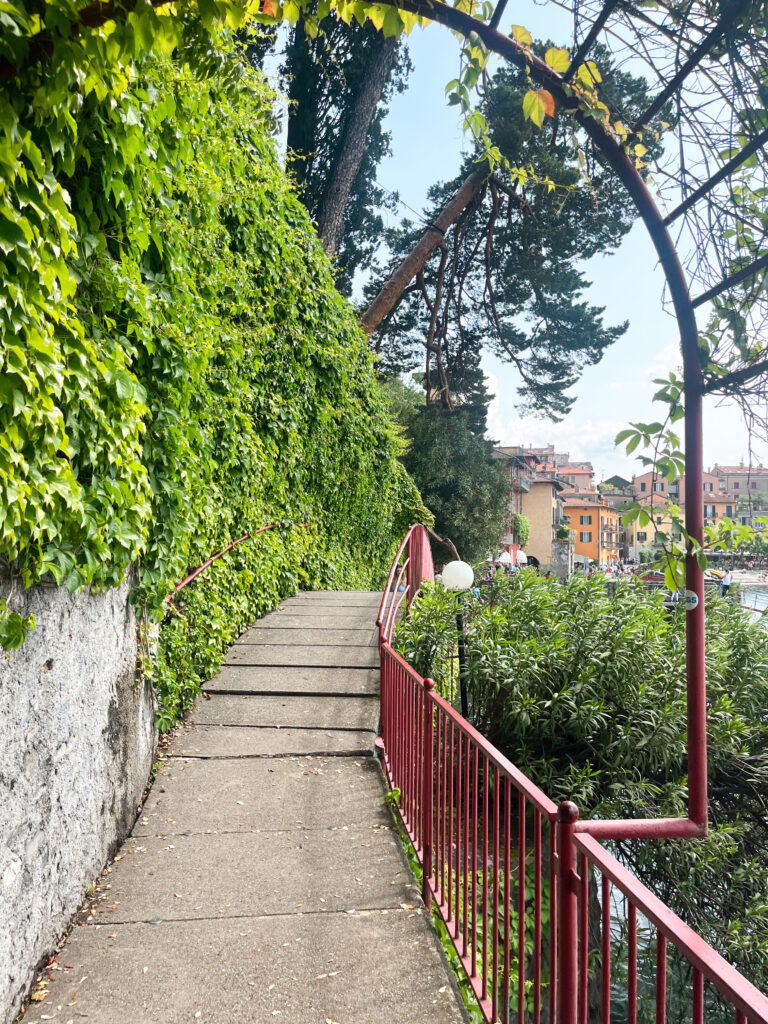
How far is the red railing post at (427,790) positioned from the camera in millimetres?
3162

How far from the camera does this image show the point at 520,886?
81.0 inches

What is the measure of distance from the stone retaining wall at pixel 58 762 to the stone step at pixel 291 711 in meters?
1.30

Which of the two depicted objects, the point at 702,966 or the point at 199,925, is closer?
the point at 702,966

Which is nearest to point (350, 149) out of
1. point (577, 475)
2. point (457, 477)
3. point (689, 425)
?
point (457, 477)

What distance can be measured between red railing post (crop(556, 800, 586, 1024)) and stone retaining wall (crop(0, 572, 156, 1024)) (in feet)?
5.84

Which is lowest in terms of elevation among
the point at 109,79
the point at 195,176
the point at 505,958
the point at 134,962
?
the point at 134,962

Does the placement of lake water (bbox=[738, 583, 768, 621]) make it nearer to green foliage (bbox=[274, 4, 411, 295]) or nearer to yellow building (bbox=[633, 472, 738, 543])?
yellow building (bbox=[633, 472, 738, 543])

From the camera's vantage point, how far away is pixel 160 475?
3.81 meters

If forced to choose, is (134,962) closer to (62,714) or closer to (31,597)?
(62,714)

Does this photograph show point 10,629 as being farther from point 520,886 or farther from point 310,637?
point 310,637

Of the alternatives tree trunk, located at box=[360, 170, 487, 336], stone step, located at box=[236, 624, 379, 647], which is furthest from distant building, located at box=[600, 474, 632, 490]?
tree trunk, located at box=[360, 170, 487, 336]

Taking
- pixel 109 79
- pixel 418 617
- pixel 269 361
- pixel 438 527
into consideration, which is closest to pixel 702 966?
pixel 109 79

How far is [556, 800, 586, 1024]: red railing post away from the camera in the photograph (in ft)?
5.61

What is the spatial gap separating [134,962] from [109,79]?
315 cm
